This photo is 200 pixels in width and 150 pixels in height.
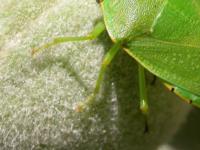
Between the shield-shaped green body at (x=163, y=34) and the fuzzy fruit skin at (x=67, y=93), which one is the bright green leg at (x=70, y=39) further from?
the shield-shaped green body at (x=163, y=34)

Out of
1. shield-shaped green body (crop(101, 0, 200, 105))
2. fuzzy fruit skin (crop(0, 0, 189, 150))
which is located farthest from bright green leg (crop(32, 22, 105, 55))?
shield-shaped green body (crop(101, 0, 200, 105))

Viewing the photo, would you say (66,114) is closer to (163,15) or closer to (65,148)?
(65,148)

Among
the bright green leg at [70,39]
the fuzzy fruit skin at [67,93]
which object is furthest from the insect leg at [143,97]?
the bright green leg at [70,39]

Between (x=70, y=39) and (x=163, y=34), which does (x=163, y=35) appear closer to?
(x=163, y=34)

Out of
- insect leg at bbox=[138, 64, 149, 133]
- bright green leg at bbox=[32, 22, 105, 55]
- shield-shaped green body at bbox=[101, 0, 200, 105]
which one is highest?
bright green leg at bbox=[32, 22, 105, 55]

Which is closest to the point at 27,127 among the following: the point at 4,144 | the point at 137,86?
the point at 4,144

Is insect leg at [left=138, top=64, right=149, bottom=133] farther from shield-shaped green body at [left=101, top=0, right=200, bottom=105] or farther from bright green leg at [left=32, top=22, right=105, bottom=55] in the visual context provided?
bright green leg at [left=32, top=22, right=105, bottom=55]

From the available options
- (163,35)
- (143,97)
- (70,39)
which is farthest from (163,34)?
(70,39)
